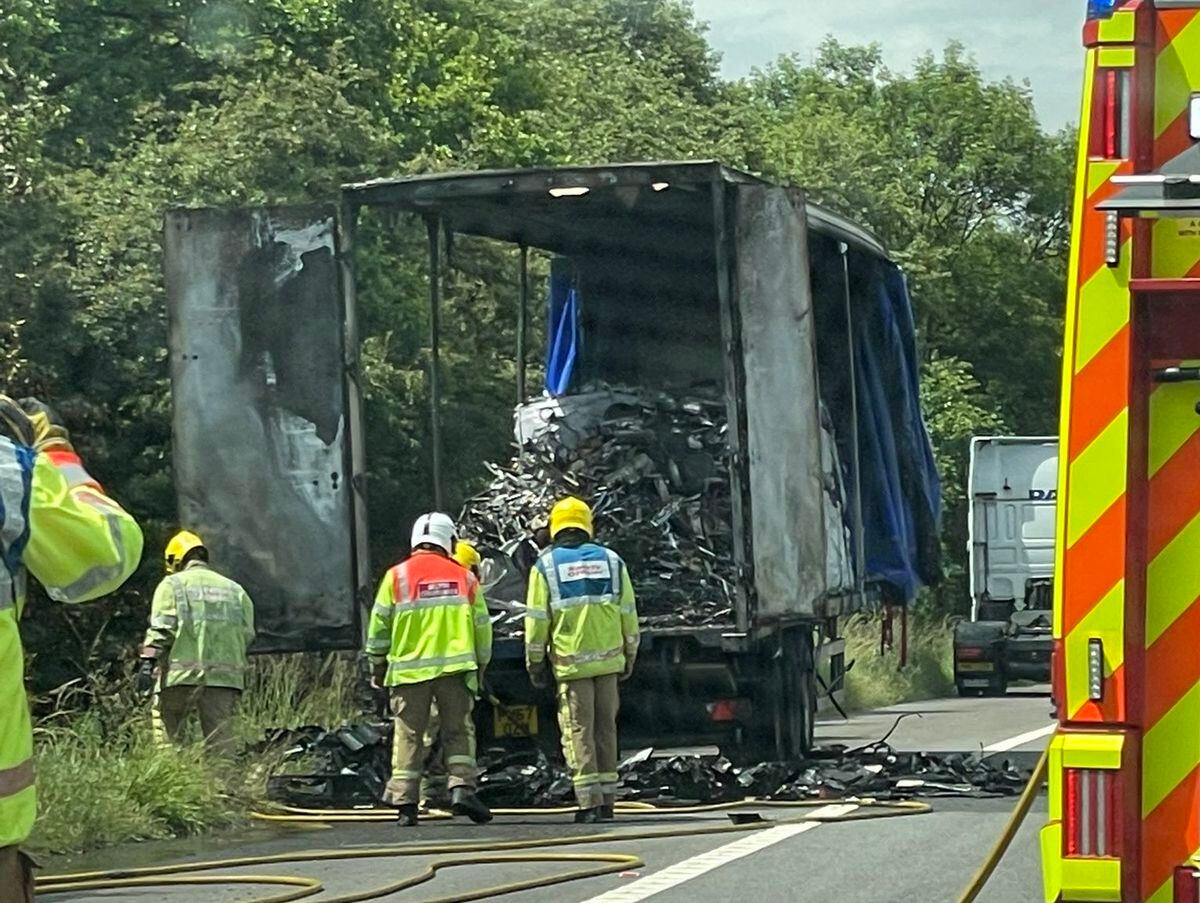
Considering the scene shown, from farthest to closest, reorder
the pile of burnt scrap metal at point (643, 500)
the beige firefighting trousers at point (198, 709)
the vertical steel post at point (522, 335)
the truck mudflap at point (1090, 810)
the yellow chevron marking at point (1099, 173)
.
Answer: the vertical steel post at point (522, 335) → the pile of burnt scrap metal at point (643, 500) → the beige firefighting trousers at point (198, 709) → the yellow chevron marking at point (1099, 173) → the truck mudflap at point (1090, 810)

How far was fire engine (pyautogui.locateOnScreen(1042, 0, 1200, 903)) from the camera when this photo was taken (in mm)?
4961

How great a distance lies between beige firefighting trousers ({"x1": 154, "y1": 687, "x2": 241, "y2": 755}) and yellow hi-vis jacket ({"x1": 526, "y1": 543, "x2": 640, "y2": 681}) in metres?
2.20

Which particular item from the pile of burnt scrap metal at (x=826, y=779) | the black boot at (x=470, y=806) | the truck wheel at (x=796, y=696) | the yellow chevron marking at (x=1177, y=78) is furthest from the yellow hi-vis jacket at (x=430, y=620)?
the yellow chevron marking at (x=1177, y=78)

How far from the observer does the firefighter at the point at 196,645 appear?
42.6ft

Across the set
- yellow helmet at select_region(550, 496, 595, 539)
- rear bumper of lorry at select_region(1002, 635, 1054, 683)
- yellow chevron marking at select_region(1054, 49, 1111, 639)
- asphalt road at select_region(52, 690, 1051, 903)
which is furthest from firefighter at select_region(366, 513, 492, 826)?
rear bumper of lorry at select_region(1002, 635, 1054, 683)

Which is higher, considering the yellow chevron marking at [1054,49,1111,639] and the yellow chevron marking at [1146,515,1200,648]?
the yellow chevron marking at [1054,49,1111,639]

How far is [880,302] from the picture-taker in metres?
16.7

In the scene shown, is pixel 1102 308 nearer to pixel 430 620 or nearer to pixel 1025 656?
pixel 430 620

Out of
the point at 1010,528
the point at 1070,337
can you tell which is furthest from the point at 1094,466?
the point at 1010,528

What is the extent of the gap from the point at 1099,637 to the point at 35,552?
2.13m

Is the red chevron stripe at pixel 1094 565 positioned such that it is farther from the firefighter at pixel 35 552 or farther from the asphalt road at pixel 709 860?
the asphalt road at pixel 709 860

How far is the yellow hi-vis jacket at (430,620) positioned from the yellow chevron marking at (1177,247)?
7.54 metres

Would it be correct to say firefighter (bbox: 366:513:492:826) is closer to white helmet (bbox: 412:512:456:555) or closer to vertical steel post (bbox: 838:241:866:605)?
white helmet (bbox: 412:512:456:555)

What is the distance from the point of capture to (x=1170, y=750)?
16.4 feet
